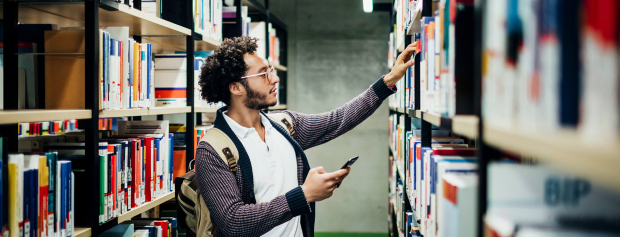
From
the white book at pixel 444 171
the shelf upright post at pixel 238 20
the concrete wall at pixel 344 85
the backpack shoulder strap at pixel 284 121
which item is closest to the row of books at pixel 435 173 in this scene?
the white book at pixel 444 171

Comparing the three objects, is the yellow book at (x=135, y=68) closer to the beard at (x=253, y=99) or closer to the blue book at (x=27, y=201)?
the beard at (x=253, y=99)

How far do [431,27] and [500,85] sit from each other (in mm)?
621

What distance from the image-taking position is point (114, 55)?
5.53 feet

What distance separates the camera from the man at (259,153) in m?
1.49

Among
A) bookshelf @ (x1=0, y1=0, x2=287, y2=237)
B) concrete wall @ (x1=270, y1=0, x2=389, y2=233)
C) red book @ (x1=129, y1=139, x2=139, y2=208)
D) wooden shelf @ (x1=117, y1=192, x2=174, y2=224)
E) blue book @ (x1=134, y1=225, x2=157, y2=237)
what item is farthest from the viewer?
concrete wall @ (x1=270, y1=0, x2=389, y2=233)

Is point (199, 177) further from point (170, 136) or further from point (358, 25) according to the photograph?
point (358, 25)

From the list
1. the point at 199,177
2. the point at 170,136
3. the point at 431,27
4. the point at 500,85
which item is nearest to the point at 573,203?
the point at 500,85

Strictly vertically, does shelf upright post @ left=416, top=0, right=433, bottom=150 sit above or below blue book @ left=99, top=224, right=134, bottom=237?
above

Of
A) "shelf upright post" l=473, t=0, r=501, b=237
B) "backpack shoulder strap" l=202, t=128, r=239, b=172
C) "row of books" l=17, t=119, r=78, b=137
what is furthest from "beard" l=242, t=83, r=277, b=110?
"row of books" l=17, t=119, r=78, b=137

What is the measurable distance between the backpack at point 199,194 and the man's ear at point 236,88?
8.7 inches

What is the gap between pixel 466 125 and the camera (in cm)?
70

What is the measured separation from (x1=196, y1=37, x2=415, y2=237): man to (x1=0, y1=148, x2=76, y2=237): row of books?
458 mm

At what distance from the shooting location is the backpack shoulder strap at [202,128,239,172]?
1.58 m

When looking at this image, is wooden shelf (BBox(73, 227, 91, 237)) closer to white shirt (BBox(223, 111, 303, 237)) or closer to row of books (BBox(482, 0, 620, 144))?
white shirt (BBox(223, 111, 303, 237))
